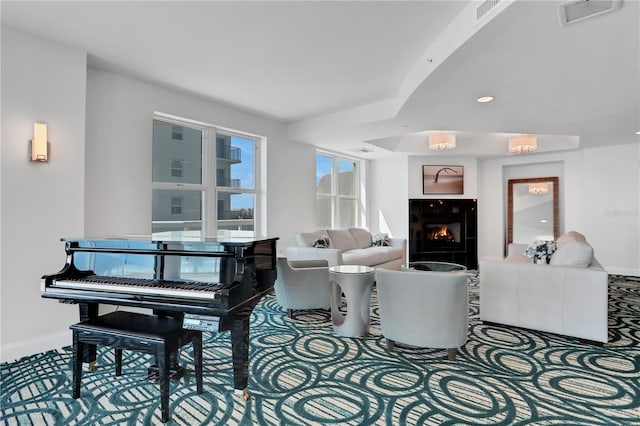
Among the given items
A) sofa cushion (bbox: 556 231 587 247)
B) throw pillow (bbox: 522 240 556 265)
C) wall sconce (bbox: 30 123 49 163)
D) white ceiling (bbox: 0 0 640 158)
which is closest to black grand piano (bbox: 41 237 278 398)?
wall sconce (bbox: 30 123 49 163)

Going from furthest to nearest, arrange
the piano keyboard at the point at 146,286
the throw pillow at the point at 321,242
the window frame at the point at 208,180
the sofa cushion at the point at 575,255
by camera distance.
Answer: the throw pillow at the point at 321,242 → the window frame at the point at 208,180 → the sofa cushion at the point at 575,255 → the piano keyboard at the point at 146,286

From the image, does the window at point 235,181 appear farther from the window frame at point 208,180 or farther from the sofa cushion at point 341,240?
the sofa cushion at point 341,240

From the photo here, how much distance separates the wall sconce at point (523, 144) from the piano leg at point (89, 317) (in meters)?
6.96

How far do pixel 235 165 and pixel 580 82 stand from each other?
4.36m

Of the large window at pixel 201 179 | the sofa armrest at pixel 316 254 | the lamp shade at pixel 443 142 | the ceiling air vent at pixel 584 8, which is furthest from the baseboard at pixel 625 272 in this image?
the large window at pixel 201 179

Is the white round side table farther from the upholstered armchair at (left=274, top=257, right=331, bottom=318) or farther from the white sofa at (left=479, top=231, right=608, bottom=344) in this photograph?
the white sofa at (left=479, top=231, right=608, bottom=344)

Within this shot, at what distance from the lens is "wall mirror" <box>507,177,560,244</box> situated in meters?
7.38

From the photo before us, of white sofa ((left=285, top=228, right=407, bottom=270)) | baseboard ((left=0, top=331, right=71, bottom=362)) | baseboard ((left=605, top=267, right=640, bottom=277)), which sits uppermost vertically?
white sofa ((left=285, top=228, right=407, bottom=270))

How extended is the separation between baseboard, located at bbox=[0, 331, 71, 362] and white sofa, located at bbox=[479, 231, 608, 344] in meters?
4.07

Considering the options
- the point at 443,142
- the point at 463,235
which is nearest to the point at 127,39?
the point at 443,142

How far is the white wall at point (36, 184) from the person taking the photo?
278cm

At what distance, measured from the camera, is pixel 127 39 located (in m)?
Answer: 2.97

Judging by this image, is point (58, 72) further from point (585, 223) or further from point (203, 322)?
point (585, 223)

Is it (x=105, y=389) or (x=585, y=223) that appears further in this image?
(x=585, y=223)
